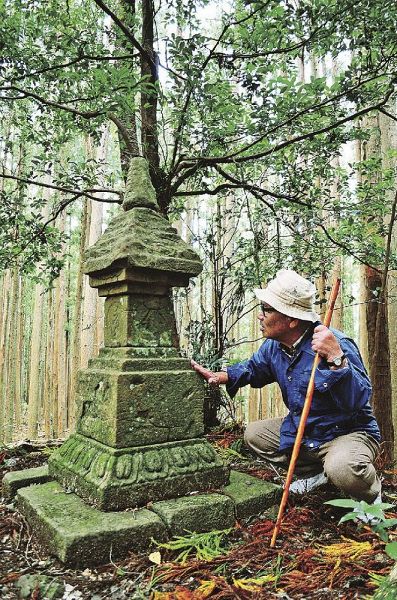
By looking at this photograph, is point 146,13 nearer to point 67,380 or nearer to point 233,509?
point 233,509

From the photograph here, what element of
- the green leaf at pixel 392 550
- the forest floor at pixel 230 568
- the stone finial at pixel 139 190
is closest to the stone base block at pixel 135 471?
the forest floor at pixel 230 568

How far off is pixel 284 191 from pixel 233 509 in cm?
363

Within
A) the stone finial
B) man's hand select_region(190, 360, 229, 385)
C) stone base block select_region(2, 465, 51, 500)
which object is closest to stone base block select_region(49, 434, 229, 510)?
stone base block select_region(2, 465, 51, 500)

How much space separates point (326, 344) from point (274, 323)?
19.8 inches

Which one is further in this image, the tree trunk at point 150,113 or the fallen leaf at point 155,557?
the tree trunk at point 150,113

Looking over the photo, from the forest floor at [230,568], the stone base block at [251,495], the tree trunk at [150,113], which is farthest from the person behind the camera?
the tree trunk at [150,113]

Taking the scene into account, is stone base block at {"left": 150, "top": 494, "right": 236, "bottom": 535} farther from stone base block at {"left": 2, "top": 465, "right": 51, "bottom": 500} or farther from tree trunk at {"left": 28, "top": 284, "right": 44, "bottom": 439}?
tree trunk at {"left": 28, "top": 284, "right": 44, "bottom": 439}

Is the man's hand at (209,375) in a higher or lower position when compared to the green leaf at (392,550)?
higher

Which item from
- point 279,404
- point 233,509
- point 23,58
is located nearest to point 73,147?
point 279,404

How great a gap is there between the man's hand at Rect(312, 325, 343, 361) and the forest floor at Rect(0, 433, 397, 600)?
3.21ft

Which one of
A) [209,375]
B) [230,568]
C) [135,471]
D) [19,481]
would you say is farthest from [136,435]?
[19,481]

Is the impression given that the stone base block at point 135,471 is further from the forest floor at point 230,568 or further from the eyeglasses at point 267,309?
the eyeglasses at point 267,309

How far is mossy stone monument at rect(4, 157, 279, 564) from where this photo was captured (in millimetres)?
2283

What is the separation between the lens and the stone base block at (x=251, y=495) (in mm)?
2629
